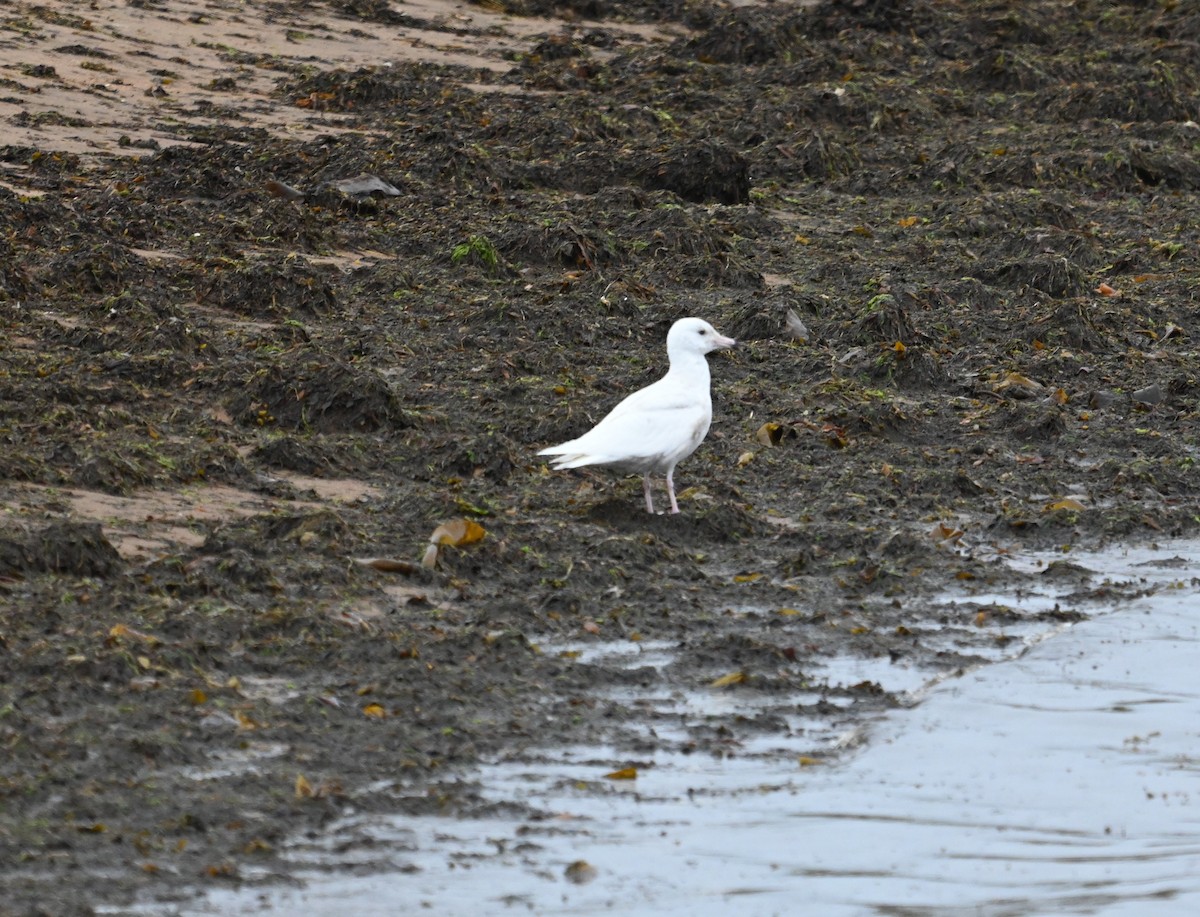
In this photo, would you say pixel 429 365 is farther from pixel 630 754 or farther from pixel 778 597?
pixel 630 754

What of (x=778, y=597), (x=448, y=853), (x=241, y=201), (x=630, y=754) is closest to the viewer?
(x=448, y=853)

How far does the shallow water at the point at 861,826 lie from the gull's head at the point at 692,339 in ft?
6.41

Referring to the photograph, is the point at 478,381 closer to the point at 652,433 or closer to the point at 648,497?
the point at 648,497

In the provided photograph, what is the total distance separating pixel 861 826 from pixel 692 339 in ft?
10.1

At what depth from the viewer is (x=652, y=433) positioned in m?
7.22

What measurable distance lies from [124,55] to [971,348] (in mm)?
7793

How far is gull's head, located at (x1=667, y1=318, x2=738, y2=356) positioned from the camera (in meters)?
7.81

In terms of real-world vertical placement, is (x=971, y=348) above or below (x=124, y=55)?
below

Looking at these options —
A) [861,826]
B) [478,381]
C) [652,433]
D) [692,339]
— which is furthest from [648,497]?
[861,826]

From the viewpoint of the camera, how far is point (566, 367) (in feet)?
30.7

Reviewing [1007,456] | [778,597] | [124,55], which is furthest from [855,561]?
[124,55]

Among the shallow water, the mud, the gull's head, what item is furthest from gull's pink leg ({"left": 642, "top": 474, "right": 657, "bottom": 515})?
the shallow water

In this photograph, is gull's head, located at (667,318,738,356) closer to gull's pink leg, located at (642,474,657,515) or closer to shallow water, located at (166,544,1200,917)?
gull's pink leg, located at (642,474,657,515)

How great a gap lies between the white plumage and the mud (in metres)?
0.27
